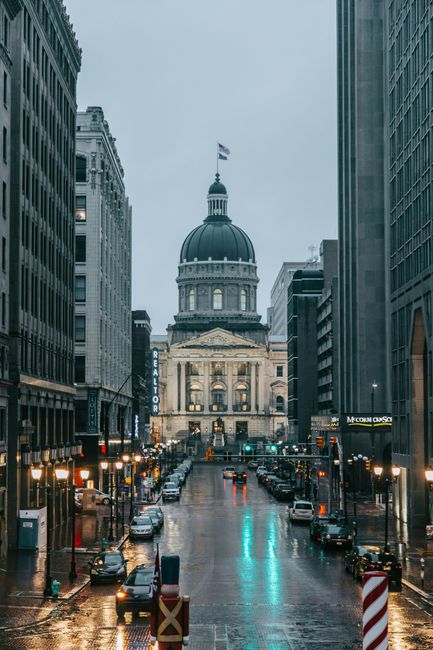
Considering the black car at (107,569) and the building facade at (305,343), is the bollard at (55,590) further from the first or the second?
the building facade at (305,343)

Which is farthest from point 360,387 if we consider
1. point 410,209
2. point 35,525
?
point 35,525

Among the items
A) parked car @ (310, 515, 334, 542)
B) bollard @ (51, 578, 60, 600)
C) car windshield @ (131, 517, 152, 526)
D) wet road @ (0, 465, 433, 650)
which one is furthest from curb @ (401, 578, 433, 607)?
car windshield @ (131, 517, 152, 526)

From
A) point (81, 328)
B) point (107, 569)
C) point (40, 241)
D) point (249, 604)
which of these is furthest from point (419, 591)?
point (81, 328)

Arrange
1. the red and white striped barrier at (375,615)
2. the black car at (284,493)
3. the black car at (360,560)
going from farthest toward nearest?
the black car at (284,493) < the black car at (360,560) < the red and white striped barrier at (375,615)

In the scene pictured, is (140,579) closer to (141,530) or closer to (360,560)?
(360,560)

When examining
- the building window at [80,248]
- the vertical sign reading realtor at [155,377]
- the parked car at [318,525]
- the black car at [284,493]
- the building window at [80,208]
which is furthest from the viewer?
the vertical sign reading realtor at [155,377]

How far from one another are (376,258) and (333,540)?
57799 millimetres

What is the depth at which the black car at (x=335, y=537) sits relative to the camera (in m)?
60.1

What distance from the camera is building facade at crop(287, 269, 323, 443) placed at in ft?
577

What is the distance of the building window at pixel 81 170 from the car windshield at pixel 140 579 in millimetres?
70839

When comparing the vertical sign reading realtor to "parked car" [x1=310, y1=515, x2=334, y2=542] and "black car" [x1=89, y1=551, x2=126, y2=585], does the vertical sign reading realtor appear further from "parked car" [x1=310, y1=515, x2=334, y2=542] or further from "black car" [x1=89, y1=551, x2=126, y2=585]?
"black car" [x1=89, y1=551, x2=126, y2=585]

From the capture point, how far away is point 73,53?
287ft

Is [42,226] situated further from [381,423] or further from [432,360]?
[381,423]

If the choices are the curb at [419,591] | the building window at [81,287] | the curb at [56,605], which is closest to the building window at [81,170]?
the building window at [81,287]
